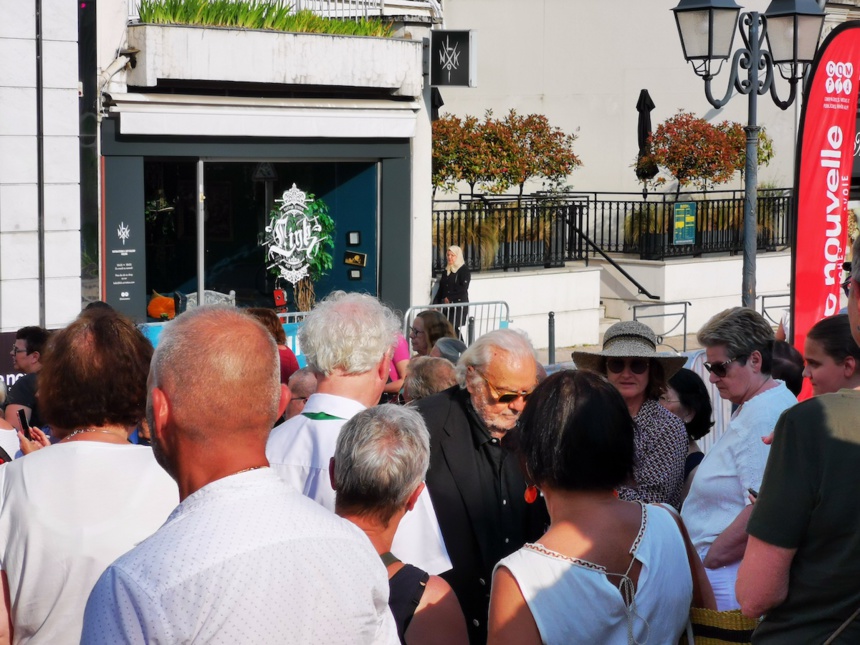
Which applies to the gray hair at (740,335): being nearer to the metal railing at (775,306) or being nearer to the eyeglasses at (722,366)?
the eyeglasses at (722,366)

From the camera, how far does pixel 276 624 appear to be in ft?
6.96

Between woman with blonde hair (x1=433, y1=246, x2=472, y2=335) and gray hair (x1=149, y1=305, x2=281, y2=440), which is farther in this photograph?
woman with blonde hair (x1=433, y1=246, x2=472, y2=335)

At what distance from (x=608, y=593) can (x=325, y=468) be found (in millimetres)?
1328

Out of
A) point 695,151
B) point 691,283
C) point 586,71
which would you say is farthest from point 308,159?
point 586,71

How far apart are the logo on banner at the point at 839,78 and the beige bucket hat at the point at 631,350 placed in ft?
12.2

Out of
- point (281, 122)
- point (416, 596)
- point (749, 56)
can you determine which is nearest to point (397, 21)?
point (281, 122)

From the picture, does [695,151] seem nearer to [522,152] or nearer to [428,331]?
[522,152]

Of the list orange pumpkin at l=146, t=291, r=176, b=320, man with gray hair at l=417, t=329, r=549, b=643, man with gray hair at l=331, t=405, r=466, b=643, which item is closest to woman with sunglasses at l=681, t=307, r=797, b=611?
man with gray hair at l=417, t=329, r=549, b=643

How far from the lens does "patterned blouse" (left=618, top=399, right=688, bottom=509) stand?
4691 millimetres

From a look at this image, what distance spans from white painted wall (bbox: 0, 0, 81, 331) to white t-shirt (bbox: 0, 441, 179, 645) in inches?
359

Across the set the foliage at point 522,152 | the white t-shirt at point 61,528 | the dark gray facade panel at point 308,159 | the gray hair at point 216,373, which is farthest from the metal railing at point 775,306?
the gray hair at point 216,373

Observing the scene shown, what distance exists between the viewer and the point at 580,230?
1875cm

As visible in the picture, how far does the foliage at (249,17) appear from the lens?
512 inches

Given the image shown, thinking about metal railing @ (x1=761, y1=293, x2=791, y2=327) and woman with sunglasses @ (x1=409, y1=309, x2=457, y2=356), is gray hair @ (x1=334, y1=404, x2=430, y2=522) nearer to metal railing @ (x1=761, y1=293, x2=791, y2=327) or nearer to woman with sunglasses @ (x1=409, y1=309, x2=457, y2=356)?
woman with sunglasses @ (x1=409, y1=309, x2=457, y2=356)
